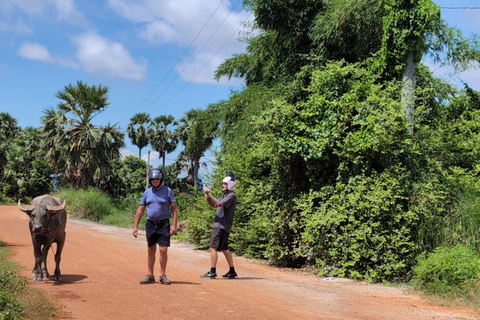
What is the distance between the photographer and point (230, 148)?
18281mm

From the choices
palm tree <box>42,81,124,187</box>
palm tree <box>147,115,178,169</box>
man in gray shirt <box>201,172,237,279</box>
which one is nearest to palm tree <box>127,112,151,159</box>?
palm tree <box>147,115,178,169</box>

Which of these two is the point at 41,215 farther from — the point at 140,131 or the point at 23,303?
the point at 140,131

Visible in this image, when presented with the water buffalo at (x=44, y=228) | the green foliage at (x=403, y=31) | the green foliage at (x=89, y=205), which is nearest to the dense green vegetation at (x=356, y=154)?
the green foliage at (x=403, y=31)

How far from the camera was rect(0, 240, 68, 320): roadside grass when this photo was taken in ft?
19.0

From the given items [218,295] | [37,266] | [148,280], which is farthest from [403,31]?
[37,266]

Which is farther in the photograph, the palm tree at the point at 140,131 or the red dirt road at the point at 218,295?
the palm tree at the point at 140,131

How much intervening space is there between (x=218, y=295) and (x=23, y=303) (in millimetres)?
2977

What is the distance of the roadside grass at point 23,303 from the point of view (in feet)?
A: 19.0

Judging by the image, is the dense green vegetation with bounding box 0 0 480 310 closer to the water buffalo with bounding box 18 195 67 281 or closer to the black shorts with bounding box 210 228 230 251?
the black shorts with bounding box 210 228 230 251

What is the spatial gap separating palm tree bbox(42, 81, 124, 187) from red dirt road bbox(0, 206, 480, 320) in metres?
20.7

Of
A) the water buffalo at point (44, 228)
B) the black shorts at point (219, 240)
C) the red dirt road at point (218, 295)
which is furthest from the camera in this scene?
the black shorts at point (219, 240)

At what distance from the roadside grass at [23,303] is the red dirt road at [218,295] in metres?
0.25

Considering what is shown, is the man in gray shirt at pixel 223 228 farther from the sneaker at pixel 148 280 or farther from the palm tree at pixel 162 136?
the palm tree at pixel 162 136

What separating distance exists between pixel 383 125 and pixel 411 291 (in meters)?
3.66
